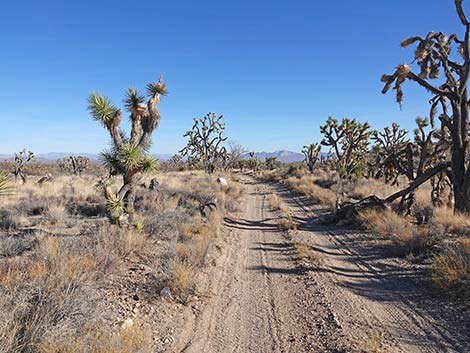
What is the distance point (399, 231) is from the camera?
29.5ft

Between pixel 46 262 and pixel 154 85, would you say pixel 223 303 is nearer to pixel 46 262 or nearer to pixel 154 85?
pixel 46 262

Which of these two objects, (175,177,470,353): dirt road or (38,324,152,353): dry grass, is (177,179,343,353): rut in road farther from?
(38,324,152,353): dry grass

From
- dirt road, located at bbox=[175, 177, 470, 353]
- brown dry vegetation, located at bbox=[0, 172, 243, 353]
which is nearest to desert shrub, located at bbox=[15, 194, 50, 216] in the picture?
brown dry vegetation, located at bbox=[0, 172, 243, 353]

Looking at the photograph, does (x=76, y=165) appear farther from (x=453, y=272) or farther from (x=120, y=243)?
(x=453, y=272)

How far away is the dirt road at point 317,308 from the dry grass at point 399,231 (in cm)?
67

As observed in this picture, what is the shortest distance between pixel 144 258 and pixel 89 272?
183cm

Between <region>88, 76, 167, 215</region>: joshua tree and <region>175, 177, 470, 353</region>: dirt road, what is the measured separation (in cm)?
332

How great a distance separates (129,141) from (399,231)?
8.35 m

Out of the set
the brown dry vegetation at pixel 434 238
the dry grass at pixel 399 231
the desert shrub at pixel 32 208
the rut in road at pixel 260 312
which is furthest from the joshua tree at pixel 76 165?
the rut in road at pixel 260 312

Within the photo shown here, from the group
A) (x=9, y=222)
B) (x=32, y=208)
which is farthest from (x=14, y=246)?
(x=32, y=208)

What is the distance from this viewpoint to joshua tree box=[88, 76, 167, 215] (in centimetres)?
867

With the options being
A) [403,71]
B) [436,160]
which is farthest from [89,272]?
[436,160]

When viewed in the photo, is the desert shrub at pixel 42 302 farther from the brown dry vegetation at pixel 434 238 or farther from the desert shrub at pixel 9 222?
the brown dry vegetation at pixel 434 238

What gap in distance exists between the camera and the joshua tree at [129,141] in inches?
341
